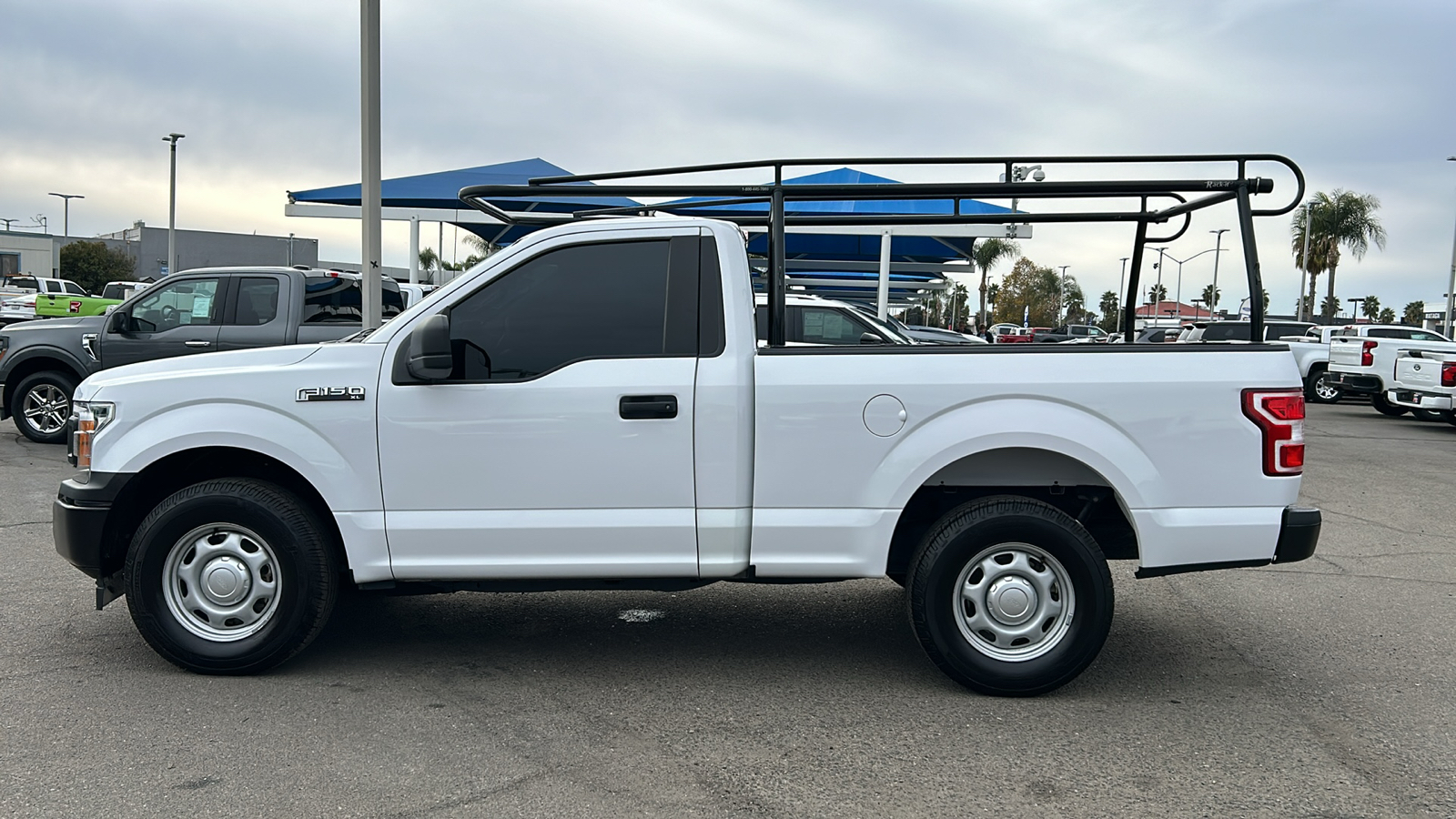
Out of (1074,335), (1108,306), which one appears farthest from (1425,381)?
(1108,306)

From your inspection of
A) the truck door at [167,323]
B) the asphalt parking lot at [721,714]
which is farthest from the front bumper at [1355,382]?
the truck door at [167,323]

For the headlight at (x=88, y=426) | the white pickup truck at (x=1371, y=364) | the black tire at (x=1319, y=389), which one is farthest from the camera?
the black tire at (x=1319, y=389)

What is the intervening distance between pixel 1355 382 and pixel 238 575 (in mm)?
19822

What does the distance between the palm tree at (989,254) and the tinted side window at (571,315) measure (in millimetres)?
79653

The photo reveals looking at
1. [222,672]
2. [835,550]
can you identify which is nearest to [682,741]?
[835,550]

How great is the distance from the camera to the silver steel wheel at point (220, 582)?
15.7 feet

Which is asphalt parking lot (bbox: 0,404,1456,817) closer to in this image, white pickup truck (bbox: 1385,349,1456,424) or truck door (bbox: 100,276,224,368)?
truck door (bbox: 100,276,224,368)

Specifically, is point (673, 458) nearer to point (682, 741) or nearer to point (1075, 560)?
point (682, 741)

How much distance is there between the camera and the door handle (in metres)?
4.61

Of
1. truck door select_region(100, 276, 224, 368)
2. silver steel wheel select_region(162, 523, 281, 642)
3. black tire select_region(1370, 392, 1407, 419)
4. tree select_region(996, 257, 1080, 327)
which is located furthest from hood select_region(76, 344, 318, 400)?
tree select_region(996, 257, 1080, 327)

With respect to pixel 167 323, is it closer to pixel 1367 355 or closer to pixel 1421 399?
pixel 1421 399

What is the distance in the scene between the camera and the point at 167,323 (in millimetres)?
11805

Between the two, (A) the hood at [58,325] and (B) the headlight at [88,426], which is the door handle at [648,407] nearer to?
(B) the headlight at [88,426]

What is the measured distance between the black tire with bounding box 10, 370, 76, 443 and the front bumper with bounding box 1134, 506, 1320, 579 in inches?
460
